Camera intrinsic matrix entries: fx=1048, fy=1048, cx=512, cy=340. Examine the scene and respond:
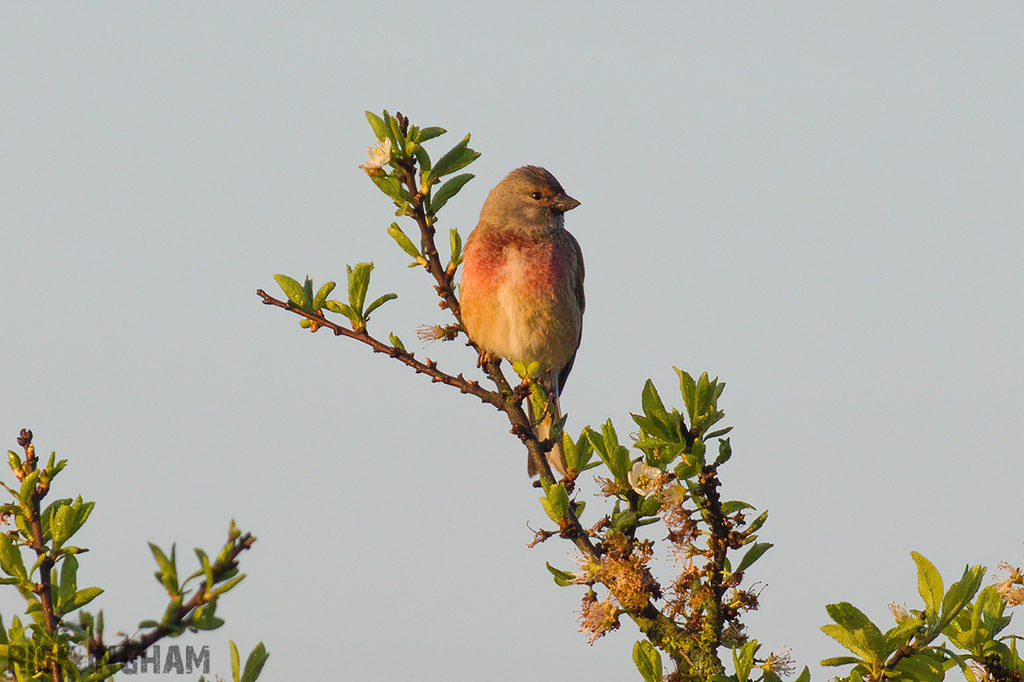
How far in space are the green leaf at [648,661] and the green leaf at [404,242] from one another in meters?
1.98

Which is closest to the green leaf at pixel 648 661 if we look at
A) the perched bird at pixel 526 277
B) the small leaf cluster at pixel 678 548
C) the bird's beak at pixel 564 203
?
the small leaf cluster at pixel 678 548

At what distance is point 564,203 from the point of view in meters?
7.53

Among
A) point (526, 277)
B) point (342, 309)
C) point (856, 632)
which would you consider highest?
point (526, 277)

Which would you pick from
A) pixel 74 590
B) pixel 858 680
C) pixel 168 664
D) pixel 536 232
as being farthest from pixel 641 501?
pixel 536 232

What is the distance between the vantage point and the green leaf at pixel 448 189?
444cm

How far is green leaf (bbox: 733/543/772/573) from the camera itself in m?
3.49

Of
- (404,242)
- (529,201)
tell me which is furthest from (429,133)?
(529,201)

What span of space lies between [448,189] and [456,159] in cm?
13

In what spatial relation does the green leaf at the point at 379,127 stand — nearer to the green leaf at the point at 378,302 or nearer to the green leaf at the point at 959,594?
the green leaf at the point at 378,302

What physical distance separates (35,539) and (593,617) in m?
1.82

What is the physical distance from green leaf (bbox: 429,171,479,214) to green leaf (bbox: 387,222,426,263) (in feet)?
0.71

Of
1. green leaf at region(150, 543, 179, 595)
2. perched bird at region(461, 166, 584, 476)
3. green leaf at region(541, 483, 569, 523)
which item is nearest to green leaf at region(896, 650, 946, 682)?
green leaf at region(541, 483, 569, 523)

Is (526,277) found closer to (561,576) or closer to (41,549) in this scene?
A: (561,576)

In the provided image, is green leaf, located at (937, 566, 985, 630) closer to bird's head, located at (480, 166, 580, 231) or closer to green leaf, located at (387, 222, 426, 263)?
green leaf, located at (387, 222, 426, 263)
